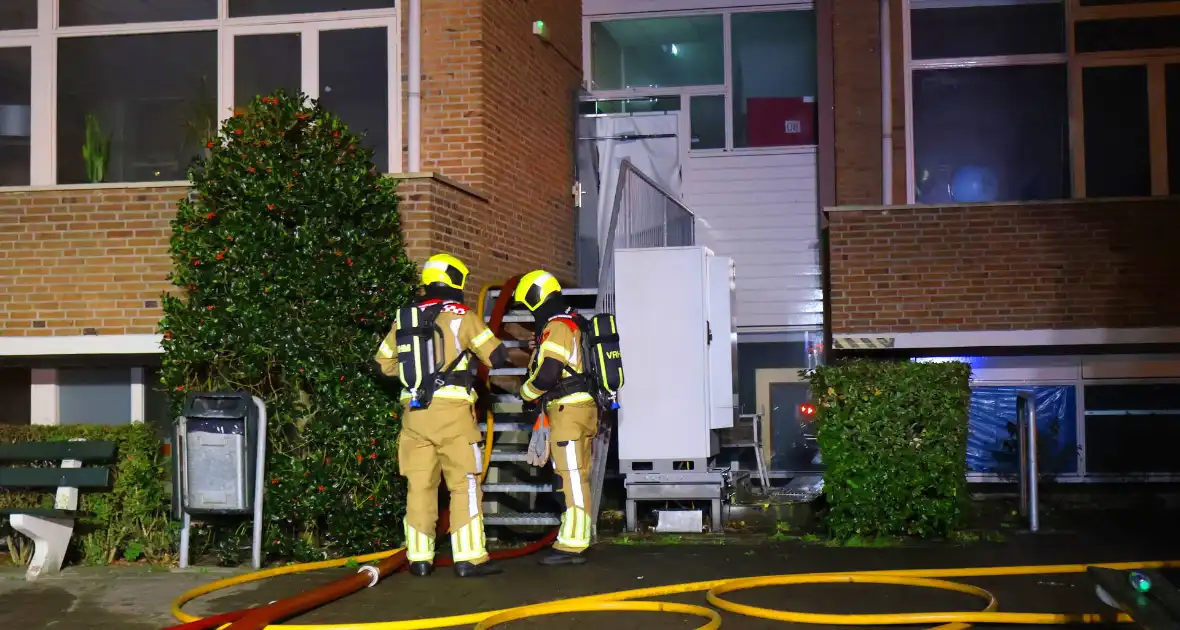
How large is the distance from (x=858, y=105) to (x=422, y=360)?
233 inches

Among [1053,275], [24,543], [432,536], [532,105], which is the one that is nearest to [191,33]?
[532,105]

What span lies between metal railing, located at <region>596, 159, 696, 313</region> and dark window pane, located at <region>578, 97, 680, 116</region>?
1.24m

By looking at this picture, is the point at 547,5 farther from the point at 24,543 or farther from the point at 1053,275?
the point at 24,543

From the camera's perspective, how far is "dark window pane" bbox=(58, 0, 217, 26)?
1090cm

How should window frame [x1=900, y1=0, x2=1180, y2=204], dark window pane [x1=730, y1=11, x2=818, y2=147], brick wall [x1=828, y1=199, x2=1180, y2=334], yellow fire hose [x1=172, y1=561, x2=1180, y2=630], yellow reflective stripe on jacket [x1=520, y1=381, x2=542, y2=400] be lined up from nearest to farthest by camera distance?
yellow fire hose [x1=172, y1=561, x2=1180, y2=630] → yellow reflective stripe on jacket [x1=520, y1=381, x2=542, y2=400] → brick wall [x1=828, y1=199, x2=1180, y2=334] → window frame [x1=900, y1=0, x2=1180, y2=204] → dark window pane [x1=730, y1=11, x2=818, y2=147]

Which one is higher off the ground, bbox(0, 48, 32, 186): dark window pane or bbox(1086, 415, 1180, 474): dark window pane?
bbox(0, 48, 32, 186): dark window pane

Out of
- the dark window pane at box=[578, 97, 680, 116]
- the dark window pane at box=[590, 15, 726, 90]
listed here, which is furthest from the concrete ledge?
the dark window pane at box=[590, 15, 726, 90]

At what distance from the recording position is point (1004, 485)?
38.4 ft

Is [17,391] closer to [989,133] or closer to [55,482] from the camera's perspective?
[55,482]

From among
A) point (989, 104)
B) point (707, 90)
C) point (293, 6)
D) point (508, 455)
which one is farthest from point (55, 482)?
point (989, 104)

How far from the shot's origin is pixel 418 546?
24.5ft

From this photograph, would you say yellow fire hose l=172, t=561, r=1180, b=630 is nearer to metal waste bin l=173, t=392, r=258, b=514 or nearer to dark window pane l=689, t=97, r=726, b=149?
metal waste bin l=173, t=392, r=258, b=514

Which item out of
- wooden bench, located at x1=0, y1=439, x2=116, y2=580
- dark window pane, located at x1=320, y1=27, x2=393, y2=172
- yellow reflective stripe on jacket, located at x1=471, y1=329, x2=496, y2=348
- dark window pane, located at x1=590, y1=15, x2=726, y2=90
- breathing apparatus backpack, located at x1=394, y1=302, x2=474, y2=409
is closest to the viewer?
breathing apparatus backpack, located at x1=394, y1=302, x2=474, y2=409

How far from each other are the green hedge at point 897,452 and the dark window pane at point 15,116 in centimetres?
756
